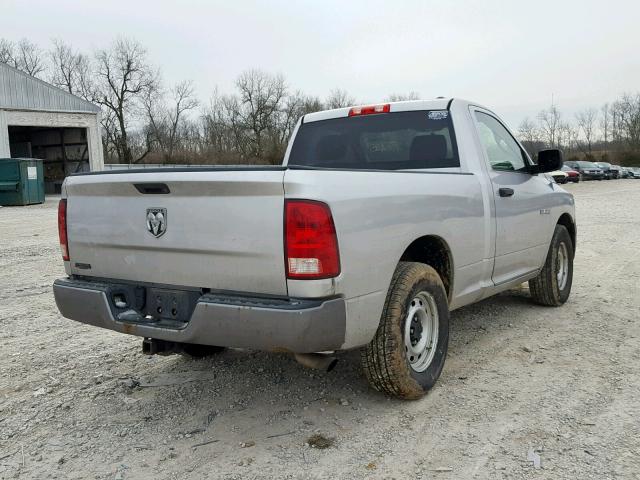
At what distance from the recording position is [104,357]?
4656mm

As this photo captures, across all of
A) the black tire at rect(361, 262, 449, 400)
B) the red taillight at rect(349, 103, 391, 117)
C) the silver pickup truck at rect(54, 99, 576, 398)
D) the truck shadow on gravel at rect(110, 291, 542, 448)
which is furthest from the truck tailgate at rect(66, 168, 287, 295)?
the red taillight at rect(349, 103, 391, 117)

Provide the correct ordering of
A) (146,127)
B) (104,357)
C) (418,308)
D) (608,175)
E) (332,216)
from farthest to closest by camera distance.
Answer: (146,127) < (608,175) < (104,357) < (418,308) < (332,216)

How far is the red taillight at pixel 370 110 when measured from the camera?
4.80 metres

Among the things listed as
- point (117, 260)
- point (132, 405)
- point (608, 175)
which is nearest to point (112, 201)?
point (117, 260)

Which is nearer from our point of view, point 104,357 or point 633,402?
point 633,402

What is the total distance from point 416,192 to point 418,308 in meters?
0.75

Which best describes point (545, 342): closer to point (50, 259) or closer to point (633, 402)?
point (633, 402)

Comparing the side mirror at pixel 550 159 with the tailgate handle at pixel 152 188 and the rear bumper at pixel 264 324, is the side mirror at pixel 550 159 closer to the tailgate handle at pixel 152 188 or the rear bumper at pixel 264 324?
the rear bumper at pixel 264 324

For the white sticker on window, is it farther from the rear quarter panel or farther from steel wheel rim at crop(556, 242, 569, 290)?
steel wheel rim at crop(556, 242, 569, 290)

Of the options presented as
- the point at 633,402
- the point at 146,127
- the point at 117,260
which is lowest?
the point at 633,402

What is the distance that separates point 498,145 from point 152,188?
10.5 ft

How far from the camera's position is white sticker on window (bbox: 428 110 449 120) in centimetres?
457

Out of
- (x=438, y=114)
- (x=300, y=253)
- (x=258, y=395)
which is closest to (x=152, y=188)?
(x=300, y=253)

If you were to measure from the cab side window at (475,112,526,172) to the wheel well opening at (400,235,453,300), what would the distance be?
1139mm
